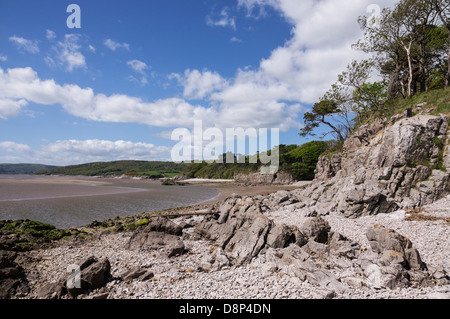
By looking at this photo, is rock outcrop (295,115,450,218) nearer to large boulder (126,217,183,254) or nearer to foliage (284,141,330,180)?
large boulder (126,217,183,254)

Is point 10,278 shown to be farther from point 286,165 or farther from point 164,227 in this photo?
point 286,165

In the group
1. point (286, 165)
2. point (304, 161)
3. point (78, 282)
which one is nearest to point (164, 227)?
point (78, 282)

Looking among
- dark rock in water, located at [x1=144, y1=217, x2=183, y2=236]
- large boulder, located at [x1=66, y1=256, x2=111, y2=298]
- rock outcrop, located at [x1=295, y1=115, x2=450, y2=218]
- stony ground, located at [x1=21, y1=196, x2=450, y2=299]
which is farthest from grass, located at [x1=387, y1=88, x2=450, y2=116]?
large boulder, located at [x1=66, y1=256, x2=111, y2=298]

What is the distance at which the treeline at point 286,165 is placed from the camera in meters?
82.2

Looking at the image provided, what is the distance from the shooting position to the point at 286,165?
280 feet

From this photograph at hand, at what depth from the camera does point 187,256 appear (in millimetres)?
12219

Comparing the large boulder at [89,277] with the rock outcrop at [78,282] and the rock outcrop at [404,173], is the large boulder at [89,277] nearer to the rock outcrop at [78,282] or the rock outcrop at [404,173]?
the rock outcrop at [78,282]

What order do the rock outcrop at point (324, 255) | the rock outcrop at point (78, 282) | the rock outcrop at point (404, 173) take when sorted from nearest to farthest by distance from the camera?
1. the rock outcrop at point (324, 255)
2. the rock outcrop at point (78, 282)
3. the rock outcrop at point (404, 173)

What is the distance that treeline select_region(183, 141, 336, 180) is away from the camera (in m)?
82.2

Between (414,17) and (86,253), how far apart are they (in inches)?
1664

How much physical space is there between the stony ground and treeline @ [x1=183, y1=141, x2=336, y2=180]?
48.3 metres

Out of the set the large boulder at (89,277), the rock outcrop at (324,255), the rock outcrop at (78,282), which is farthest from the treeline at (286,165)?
the rock outcrop at (78,282)

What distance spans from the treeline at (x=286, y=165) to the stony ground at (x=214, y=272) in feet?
159
